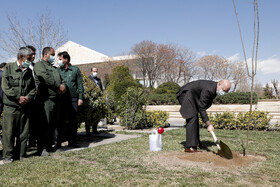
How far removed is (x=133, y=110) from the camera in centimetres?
923

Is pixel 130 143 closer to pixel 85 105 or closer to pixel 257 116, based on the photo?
pixel 85 105

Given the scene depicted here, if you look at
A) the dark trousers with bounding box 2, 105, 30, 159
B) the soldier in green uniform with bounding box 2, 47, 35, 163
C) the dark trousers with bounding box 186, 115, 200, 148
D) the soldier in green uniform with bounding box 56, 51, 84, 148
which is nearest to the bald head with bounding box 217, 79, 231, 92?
the dark trousers with bounding box 186, 115, 200, 148

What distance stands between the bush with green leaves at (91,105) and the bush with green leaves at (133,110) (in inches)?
94.3

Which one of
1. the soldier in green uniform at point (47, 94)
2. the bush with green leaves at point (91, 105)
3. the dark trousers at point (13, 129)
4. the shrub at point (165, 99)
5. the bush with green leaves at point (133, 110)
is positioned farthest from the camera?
the shrub at point (165, 99)

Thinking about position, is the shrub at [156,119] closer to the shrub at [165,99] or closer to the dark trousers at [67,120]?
the dark trousers at [67,120]

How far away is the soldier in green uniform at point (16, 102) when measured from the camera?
14.0 feet

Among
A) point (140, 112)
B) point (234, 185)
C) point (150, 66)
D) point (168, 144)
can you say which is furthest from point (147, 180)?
point (150, 66)

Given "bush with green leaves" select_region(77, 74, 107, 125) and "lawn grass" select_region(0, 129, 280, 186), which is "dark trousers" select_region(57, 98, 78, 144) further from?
"lawn grass" select_region(0, 129, 280, 186)

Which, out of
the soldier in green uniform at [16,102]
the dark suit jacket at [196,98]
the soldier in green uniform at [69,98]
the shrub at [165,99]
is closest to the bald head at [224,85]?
the dark suit jacket at [196,98]

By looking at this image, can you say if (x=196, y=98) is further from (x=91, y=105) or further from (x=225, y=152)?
(x=91, y=105)

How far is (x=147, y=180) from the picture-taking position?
3.27 meters

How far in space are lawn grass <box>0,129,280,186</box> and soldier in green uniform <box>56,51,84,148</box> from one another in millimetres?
734

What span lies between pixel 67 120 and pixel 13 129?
4.58ft

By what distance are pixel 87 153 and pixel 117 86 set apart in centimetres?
1075
